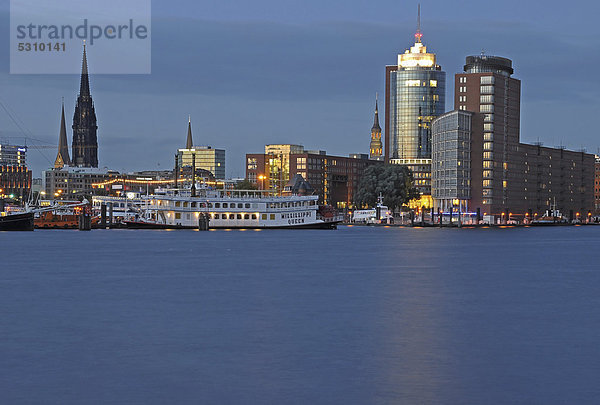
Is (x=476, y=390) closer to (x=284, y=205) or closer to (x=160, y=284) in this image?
(x=160, y=284)

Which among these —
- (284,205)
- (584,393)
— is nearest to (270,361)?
(584,393)

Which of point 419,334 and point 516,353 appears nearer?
point 516,353

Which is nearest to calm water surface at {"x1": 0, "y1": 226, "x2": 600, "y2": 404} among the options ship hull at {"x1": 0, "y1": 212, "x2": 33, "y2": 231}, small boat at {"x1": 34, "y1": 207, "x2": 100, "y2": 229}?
ship hull at {"x1": 0, "y1": 212, "x2": 33, "y2": 231}

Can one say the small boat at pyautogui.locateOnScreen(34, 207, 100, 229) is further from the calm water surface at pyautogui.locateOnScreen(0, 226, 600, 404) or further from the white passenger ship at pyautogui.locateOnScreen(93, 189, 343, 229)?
the calm water surface at pyautogui.locateOnScreen(0, 226, 600, 404)

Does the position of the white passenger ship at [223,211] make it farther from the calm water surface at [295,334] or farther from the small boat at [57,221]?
the calm water surface at [295,334]

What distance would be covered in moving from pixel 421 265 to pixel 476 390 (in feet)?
191

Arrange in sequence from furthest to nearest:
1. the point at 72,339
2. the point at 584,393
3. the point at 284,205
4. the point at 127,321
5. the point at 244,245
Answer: the point at 284,205 < the point at 244,245 < the point at 127,321 < the point at 72,339 < the point at 584,393

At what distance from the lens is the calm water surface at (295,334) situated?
29.5 meters

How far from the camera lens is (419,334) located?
4169 cm

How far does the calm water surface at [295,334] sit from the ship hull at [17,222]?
88632mm

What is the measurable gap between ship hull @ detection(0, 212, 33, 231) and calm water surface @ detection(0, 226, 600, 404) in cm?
8863

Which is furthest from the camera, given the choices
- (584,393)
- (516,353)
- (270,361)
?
(516,353)

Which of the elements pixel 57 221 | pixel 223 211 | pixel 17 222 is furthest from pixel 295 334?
pixel 57 221

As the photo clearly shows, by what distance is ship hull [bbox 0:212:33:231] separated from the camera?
167 metres
